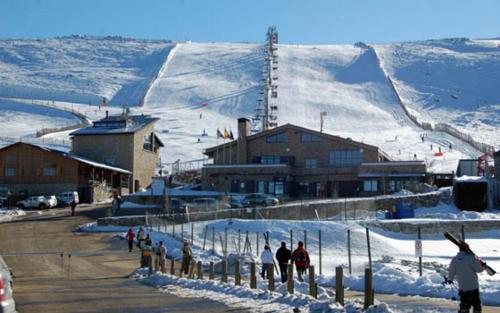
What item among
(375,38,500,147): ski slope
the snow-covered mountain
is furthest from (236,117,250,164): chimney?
(375,38,500,147): ski slope

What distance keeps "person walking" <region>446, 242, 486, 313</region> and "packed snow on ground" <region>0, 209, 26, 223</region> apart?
39.2 m

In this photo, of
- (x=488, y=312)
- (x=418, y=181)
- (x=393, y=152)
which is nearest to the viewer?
(x=488, y=312)

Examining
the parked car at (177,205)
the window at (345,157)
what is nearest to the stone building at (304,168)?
the window at (345,157)

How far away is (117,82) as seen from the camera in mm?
159625

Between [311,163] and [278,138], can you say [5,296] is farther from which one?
[278,138]

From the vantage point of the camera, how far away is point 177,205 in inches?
1977

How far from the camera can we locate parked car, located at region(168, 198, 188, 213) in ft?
151

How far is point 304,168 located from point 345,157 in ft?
10.8

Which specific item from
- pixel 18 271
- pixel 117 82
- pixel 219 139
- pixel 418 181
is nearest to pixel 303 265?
pixel 18 271

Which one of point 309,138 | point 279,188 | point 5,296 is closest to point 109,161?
point 279,188

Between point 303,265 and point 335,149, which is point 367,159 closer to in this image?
point 335,149

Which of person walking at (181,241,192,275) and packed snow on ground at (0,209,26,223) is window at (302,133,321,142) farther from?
person walking at (181,241,192,275)

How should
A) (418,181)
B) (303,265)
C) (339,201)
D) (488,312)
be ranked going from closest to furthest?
(488,312) < (303,265) < (339,201) < (418,181)

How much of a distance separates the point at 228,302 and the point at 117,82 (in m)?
146
